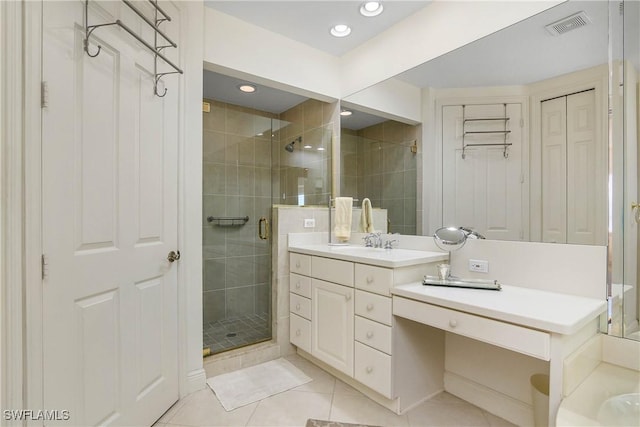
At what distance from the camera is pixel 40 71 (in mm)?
1127

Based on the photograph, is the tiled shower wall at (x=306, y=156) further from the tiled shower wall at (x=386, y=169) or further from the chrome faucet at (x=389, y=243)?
the chrome faucet at (x=389, y=243)

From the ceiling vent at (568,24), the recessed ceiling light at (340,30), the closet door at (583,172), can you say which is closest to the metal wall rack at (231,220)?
the recessed ceiling light at (340,30)

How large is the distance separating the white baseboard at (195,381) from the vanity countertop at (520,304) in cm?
137

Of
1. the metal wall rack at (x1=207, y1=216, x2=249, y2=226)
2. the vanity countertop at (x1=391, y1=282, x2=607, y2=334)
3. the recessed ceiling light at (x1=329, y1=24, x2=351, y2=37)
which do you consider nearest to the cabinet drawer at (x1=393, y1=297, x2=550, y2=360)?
the vanity countertop at (x1=391, y1=282, x2=607, y2=334)

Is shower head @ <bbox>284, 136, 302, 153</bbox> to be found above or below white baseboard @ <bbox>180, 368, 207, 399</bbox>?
above

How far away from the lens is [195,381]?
2049 mm

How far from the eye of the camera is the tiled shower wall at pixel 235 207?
2904mm

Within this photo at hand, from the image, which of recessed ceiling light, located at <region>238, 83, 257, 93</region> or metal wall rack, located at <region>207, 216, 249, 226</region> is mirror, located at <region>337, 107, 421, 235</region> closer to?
recessed ceiling light, located at <region>238, 83, 257, 93</region>

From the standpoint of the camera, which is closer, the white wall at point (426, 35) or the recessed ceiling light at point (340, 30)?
the white wall at point (426, 35)

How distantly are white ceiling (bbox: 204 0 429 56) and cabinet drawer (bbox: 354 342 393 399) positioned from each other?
7.40 feet

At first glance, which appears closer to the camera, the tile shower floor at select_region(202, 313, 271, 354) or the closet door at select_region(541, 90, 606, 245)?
the closet door at select_region(541, 90, 606, 245)

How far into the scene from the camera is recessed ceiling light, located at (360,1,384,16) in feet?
7.18

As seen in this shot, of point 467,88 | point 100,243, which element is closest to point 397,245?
point 467,88

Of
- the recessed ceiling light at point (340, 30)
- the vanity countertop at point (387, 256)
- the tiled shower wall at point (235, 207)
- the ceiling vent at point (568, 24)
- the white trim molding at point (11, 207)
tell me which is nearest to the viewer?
the white trim molding at point (11, 207)
